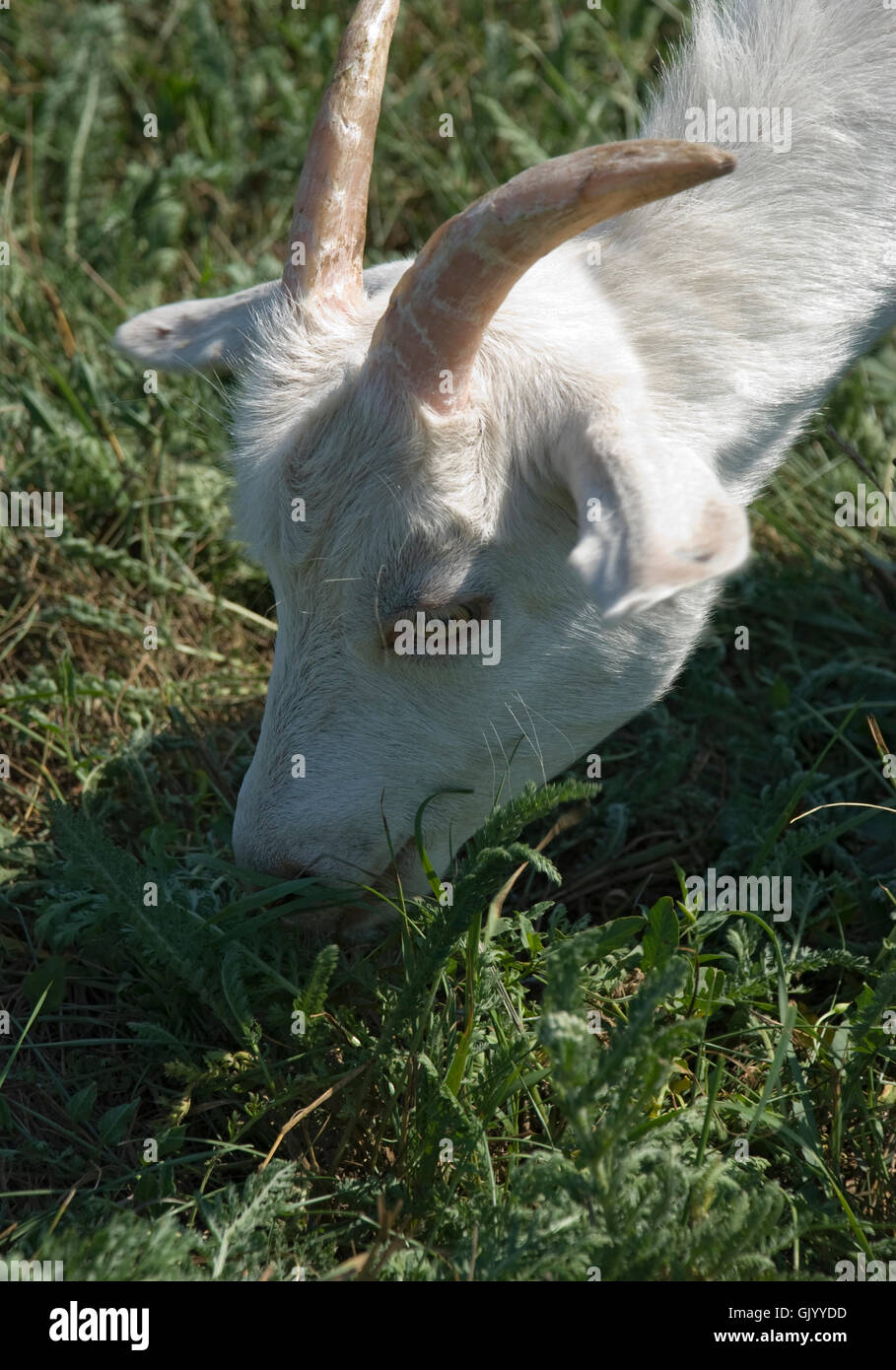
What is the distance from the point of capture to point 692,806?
13.3 feet

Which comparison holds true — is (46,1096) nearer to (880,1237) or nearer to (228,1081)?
(228,1081)

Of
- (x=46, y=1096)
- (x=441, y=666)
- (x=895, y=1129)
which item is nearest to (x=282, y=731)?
(x=441, y=666)

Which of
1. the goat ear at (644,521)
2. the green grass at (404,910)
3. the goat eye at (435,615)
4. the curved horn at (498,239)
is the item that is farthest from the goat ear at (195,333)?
the goat ear at (644,521)

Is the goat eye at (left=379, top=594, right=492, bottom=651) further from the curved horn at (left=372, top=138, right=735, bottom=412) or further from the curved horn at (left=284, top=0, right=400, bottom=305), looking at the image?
the curved horn at (left=284, top=0, right=400, bottom=305)

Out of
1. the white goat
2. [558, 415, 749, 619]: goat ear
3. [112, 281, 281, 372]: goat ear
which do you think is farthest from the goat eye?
[112, 281, 281, 372]: goat ear

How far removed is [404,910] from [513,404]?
4.11 ft

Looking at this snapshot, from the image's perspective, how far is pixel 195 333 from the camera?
12.2 feet

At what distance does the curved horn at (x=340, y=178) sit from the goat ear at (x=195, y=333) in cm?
38

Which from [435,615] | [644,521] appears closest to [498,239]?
[644,521]

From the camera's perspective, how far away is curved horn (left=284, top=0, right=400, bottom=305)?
3.14 m

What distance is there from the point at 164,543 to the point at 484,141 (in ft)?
8.82

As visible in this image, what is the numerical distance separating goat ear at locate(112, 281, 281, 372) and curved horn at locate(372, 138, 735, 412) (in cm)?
85
